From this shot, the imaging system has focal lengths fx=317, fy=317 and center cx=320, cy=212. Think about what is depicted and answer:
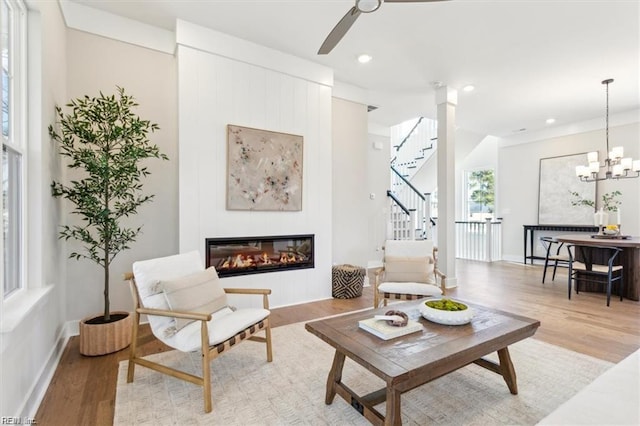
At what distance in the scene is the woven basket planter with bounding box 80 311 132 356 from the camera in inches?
101

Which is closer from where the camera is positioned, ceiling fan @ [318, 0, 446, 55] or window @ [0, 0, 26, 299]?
window @ [0, 0, 26, 299]

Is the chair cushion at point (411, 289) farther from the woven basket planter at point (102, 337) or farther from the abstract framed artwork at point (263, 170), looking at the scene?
the woven basket planter at point (102, 337)

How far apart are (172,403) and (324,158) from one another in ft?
10.4

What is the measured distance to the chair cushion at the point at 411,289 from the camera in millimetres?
3117

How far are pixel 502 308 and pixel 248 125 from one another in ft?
12.2

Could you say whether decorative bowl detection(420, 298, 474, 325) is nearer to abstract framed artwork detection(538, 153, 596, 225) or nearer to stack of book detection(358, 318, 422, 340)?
stack of book detection(358, 318, 422, 340)

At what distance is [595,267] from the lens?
4.28 metres

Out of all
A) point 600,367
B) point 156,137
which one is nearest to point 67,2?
point 156,137

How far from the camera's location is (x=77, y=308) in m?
3.02

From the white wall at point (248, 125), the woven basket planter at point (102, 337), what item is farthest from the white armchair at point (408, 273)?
the woven basket planter at point (102, 337)

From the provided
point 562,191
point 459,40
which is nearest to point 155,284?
point 459,40

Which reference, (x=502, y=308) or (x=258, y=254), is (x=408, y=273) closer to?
(x=502, y=308)

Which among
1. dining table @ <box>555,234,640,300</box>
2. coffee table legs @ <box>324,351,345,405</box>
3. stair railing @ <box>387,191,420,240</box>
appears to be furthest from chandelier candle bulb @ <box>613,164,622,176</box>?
coffee table legs @ <box>324,351,345,405</box>

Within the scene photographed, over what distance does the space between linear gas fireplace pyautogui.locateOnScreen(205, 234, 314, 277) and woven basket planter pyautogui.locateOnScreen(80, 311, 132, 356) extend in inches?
39.6
